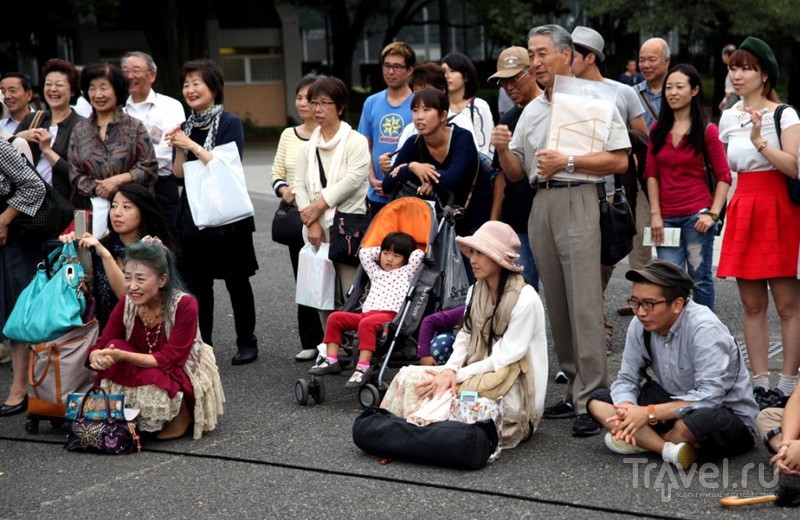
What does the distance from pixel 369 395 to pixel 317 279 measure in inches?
Result: 47.1

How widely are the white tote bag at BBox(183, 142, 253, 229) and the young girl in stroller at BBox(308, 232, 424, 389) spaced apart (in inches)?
40.8

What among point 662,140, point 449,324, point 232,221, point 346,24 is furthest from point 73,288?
point 346,24

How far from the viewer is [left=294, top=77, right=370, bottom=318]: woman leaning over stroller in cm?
702

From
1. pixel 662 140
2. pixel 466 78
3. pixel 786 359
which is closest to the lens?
pixel 786 359

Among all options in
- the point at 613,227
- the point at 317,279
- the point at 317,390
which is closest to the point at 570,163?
the point at 613,227

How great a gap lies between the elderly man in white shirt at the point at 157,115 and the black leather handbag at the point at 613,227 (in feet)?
9.81

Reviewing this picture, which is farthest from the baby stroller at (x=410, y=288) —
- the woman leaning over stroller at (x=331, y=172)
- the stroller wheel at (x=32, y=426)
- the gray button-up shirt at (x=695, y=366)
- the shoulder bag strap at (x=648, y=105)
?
the shoulder bag strap at (x=648, y=105)

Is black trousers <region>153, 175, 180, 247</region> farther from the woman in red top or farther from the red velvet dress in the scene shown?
the woman in red top

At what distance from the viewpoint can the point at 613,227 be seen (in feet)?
18.6

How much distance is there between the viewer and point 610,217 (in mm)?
5648

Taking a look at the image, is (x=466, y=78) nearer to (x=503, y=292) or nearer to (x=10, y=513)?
(x=503, y=292)

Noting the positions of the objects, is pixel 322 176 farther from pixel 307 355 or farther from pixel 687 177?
pixel 687 177

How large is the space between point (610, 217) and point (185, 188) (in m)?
2.91

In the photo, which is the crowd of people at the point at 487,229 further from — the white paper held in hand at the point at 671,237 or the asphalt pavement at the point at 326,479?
the asphalt pavement at the point at 326,479
